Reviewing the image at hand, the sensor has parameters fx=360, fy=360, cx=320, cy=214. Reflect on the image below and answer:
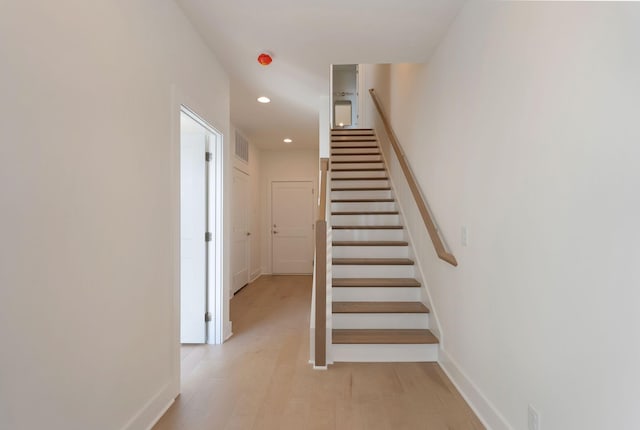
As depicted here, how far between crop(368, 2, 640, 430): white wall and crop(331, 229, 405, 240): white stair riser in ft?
4.91

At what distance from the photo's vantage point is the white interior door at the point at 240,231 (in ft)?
18.1

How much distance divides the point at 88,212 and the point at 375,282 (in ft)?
8.15

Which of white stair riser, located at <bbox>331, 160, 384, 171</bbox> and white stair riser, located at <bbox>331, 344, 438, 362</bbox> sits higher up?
white stair riser, located at <bbox>331, 160, 384, 171</bbox>

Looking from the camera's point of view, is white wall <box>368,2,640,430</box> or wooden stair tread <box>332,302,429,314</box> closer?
white wall <box>368,2,640,430</box>

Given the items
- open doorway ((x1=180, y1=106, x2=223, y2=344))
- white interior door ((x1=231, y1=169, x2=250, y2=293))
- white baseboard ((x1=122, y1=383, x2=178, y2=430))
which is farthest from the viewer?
white interior door ((x1=231, y1=169, x2=250, y2=293))

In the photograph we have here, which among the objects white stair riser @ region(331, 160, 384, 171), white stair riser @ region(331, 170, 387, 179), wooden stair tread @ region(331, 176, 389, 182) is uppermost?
white stair riser @ region(331, 160, 384, 171)

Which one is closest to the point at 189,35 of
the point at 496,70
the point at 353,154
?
the point at 496,70

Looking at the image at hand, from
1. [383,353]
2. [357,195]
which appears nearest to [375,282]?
[383,353]

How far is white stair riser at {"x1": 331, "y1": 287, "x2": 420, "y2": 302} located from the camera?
10.7 feet

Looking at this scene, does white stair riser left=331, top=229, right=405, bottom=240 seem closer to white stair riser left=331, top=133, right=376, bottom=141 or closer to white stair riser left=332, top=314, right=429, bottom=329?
white stair riser left=332, top=314, right=429, bottom=329

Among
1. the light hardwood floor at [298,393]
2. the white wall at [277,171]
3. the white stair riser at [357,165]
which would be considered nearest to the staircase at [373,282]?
the light hardwood floor at [298,393]

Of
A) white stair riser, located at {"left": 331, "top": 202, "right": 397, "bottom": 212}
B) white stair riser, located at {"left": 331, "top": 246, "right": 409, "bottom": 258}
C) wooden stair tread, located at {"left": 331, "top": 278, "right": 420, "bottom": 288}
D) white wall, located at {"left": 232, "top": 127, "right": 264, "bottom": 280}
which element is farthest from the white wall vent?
wooden stair tread, located at {"left": 331, "top": 278, "right": 420, "bottom": 288}

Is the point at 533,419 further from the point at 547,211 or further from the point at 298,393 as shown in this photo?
the point at 298,393

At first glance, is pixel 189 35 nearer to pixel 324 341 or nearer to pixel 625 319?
pixel 324 341
